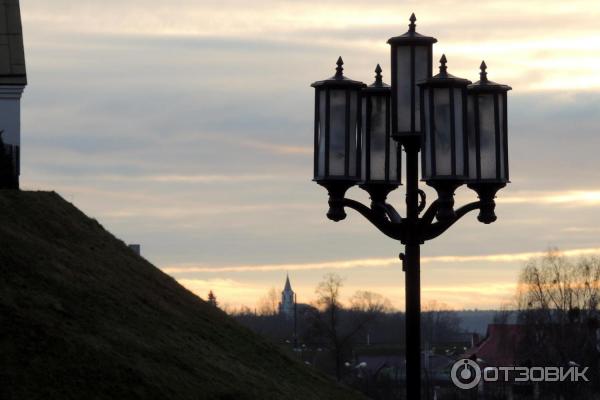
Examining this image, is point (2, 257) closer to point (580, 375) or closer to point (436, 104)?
point (436, 104)

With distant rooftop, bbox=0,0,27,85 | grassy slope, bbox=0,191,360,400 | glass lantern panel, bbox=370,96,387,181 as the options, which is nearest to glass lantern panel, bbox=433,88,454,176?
glass lantern panel, bbox=370,96,387,181

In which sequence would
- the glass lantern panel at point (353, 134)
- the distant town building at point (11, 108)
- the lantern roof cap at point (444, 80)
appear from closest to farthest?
1. the lantern roof cap at point (444, 80)
2. the glass lantern panel at point (353, 134)
3. the distant town building at point (11, 108)

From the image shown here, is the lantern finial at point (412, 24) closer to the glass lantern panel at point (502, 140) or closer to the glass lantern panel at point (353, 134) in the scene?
the glass lantern panel at point (353, 134)

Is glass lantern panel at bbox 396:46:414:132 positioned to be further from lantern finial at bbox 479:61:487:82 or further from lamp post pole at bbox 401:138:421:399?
lantern finial at bbox 479:61:487:82

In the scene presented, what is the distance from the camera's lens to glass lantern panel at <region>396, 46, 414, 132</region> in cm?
1064

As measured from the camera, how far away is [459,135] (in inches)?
411

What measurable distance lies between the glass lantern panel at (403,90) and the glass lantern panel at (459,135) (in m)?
0.41

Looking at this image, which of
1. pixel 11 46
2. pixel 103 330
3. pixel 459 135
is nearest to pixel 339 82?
pixel 459 135

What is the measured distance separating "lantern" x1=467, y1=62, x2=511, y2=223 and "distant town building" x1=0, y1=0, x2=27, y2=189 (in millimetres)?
22569

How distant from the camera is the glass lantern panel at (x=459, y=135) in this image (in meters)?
10.4

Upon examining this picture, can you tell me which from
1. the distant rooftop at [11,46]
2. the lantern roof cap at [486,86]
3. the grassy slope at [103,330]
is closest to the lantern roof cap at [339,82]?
the lantern roof cap at [486,86]

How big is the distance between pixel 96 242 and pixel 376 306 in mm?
152047

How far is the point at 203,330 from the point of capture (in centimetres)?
3022

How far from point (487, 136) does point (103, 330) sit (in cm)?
1507
